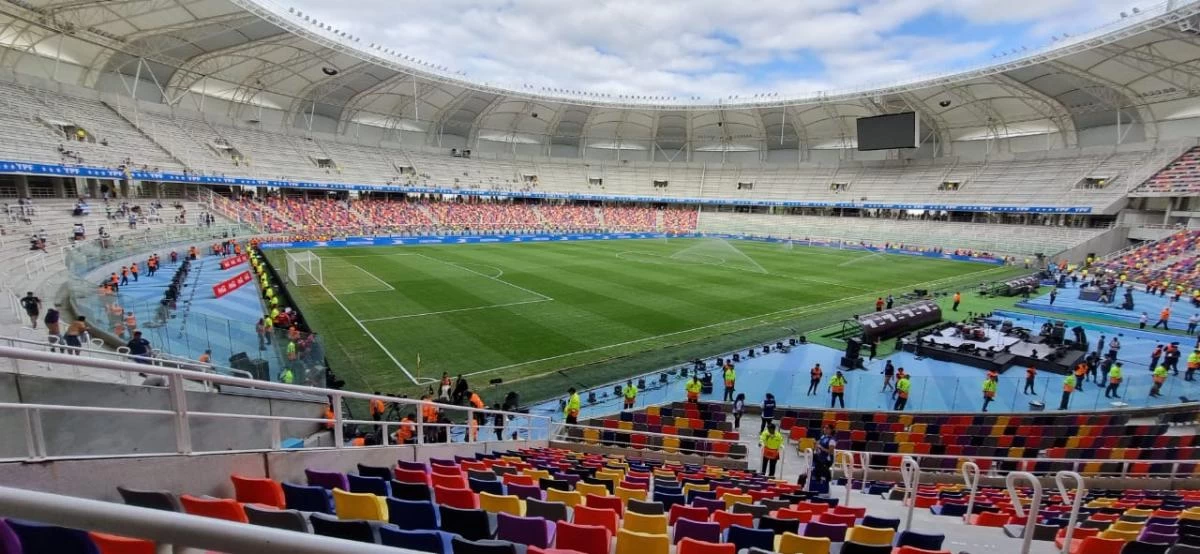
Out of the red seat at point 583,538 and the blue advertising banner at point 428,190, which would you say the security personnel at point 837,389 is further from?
the blue advertising banner at point 428,190

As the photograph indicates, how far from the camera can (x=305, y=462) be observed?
5.71 metres

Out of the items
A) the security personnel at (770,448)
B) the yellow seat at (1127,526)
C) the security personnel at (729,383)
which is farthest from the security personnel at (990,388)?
the yellow seat at (1127,526)

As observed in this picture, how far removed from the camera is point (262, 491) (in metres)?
4.50

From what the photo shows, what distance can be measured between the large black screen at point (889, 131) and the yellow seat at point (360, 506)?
246 ft

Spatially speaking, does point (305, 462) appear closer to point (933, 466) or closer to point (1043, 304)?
point (933, 466)

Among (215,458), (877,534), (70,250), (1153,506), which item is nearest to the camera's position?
(215,458)

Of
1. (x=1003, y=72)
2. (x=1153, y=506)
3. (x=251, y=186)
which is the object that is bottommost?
(x=1153, y=506)

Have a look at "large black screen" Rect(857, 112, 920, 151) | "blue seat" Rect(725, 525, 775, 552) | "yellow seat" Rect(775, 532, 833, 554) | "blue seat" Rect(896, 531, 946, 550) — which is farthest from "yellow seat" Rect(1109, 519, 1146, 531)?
"large black screen" Rect(857, 112, 920, 151)

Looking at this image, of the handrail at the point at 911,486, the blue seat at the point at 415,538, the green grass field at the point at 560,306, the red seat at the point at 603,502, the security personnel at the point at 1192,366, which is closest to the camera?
the blue seat at the point at 415,538

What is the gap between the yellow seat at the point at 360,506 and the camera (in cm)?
424

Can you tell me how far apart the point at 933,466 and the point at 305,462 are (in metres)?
12.5

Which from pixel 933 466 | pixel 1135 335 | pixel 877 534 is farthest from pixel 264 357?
pixel 1135 335

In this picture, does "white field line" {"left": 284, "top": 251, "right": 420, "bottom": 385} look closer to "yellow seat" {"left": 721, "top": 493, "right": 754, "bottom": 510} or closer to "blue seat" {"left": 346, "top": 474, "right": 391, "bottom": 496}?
"yellow seat" {"left": 721, "top": 493, "right": 754, "bottom": 510}

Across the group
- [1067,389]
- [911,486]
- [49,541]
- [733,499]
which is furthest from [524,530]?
[1067,389]
